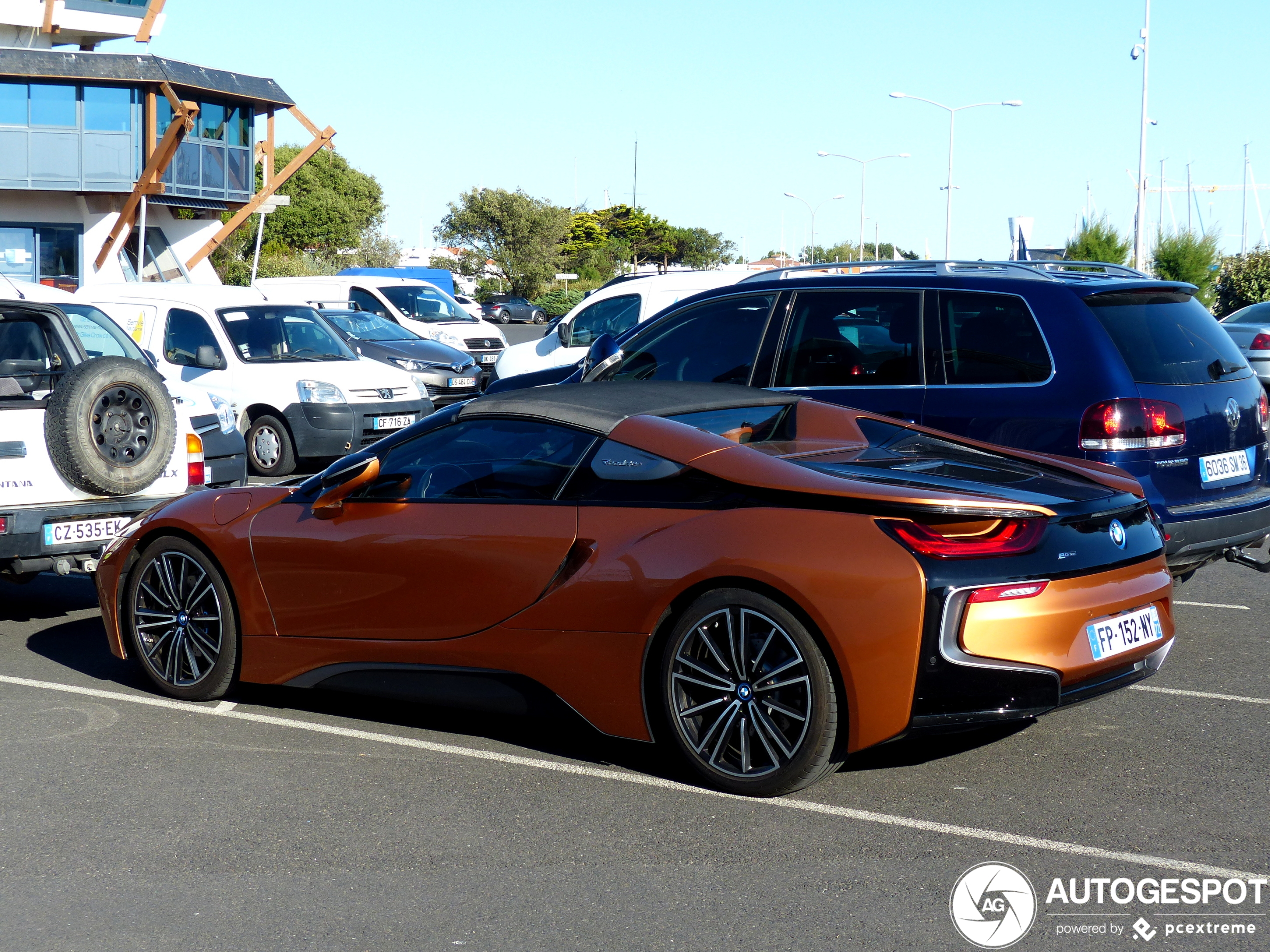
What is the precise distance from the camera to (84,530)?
7062 millimetres

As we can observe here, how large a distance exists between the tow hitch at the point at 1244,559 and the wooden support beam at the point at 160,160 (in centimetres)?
3131

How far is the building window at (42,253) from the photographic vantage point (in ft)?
115

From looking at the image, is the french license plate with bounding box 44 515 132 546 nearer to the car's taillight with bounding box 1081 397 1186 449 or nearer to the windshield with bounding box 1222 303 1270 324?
the car's taillight with bounding box 1081 397 1186 449

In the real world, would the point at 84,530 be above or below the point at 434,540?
below

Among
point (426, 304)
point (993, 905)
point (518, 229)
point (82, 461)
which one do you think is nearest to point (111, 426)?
point (82, 461)

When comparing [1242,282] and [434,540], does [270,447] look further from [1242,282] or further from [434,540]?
[1242,282]

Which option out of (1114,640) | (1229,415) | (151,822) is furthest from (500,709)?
(1229,415)

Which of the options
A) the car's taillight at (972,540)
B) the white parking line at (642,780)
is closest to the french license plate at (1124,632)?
the car's taillight at (972,540)

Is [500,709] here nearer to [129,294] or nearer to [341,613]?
[341,613]

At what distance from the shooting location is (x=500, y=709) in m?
5.05

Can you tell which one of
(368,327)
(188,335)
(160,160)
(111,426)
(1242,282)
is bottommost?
(111,426)

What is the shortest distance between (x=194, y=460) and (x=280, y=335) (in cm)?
707

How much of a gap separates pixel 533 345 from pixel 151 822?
1141cm

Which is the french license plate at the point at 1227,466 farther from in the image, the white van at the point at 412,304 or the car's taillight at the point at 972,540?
the white van at the point at 412,304
